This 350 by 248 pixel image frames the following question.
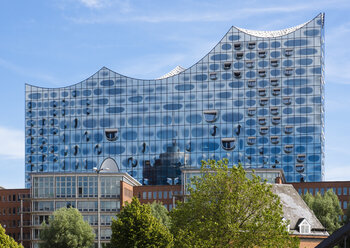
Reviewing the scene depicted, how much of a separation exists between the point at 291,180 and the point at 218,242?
121628 millimetres

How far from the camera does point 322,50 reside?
592ft

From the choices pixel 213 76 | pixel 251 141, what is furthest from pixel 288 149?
pixel 213 76

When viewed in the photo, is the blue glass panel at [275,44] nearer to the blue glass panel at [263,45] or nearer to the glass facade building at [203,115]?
the glass facade building at [203,115]

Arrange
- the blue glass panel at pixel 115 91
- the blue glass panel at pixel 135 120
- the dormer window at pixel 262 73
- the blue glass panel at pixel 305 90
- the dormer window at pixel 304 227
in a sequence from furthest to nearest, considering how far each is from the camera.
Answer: the blue glass panel at pixel 115 91 → the blue glass panel at pixel 135 120 → the dormer window at pixel 262 73 → the blue glass panel at pixel 305 90 → the dormer window at pixel 304 227

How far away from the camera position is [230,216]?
56656mm

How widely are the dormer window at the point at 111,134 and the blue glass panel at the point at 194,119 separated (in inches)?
857

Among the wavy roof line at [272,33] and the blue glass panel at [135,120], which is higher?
the wavy roof line at [272,33]

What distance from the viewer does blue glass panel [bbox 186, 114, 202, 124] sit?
7190 inches

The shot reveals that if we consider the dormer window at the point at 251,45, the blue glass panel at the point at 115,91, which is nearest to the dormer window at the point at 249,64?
the dormer window at the point at 251,45

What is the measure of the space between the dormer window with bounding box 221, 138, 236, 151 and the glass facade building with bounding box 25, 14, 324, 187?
0.97 feet

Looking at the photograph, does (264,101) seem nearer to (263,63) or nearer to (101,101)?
(263,63)

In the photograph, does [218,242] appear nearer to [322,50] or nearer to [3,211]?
[3,211]

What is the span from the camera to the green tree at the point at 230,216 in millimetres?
55562

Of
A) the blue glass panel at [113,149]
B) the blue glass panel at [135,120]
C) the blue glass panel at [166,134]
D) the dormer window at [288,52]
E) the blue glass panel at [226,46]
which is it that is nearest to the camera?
the dormer window at [288,52]
